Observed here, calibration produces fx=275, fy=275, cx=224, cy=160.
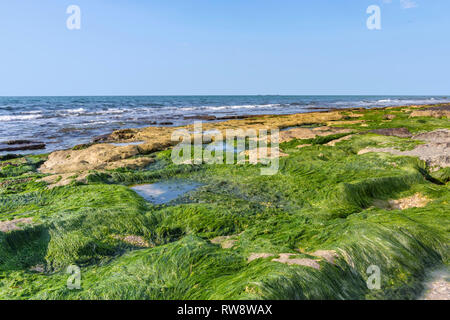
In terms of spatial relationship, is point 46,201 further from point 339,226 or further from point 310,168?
point 310,168

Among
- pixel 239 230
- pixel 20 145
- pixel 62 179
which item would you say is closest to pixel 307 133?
pixel 239 230

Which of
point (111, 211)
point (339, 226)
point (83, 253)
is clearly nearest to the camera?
point (83, 253)

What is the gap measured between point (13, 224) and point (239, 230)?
3.75 metres

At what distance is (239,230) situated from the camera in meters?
4.98

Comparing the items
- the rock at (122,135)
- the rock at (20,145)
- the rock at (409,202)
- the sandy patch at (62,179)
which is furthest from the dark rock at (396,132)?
the rock at (20,145)

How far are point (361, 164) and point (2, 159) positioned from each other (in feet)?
45.7

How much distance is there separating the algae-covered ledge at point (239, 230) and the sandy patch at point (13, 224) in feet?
0.12

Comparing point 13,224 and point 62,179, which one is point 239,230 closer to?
point 13,224

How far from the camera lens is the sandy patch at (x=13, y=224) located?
14.2 feet

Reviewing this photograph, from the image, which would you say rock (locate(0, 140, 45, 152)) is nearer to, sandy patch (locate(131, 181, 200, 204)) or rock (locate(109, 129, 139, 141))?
rock (locate(109, 129, 139, 141))

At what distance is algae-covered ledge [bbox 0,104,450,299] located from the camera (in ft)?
10.1

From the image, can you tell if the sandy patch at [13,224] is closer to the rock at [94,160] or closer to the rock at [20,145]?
the rock at [94,160]
